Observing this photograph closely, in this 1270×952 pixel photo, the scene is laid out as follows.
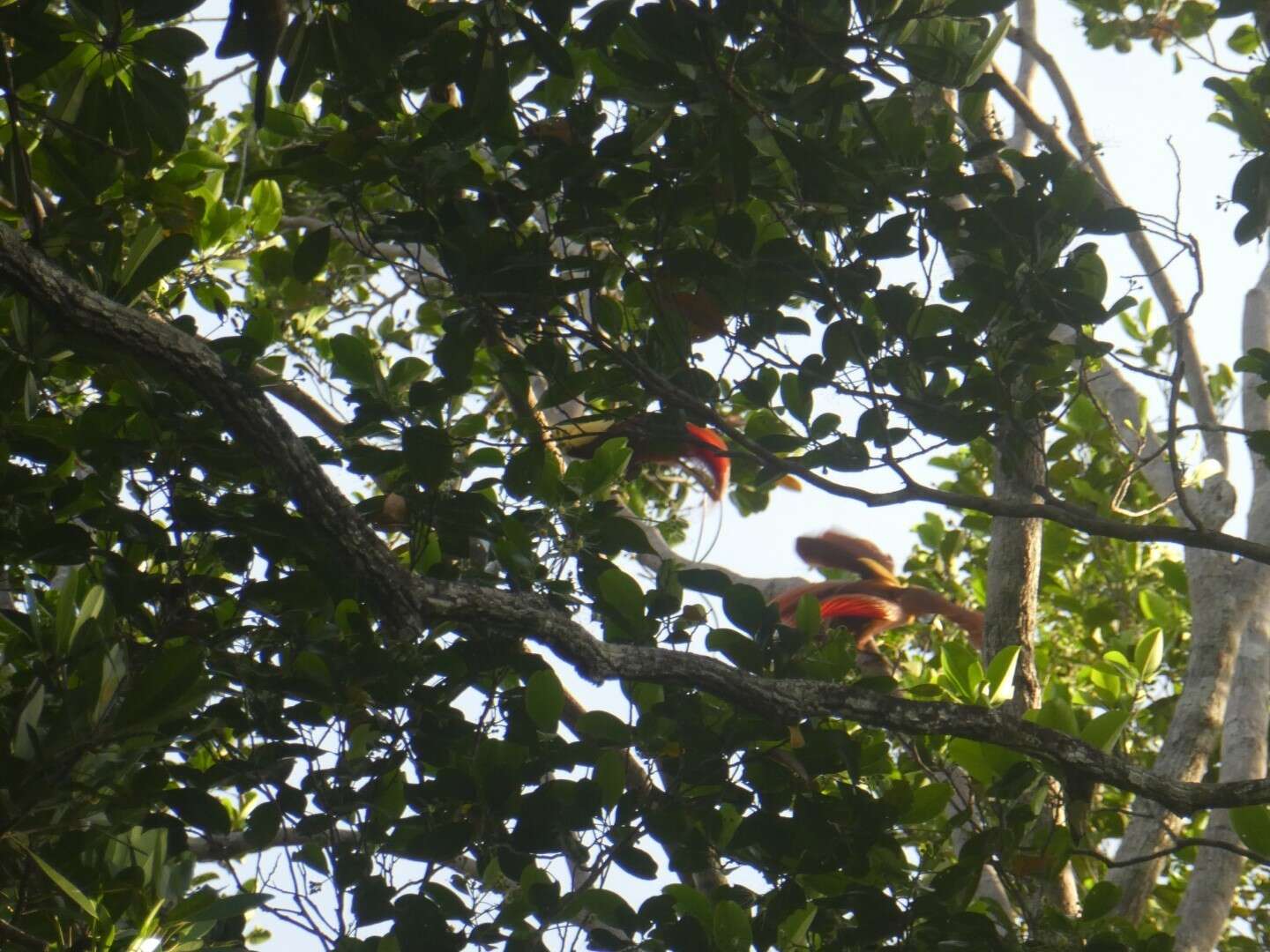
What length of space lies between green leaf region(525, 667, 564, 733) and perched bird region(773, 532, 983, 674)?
0.98 m

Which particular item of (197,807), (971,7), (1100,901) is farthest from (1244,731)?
(197,807)

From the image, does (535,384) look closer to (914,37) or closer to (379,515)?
(379,515)

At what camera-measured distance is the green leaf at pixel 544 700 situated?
1.97 metres

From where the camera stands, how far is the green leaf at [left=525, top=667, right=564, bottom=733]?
6.47 ft

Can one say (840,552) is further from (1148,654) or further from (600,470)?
(600,470)

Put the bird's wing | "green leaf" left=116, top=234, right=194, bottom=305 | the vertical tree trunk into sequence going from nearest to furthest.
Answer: "green leaf" left=116, top=234, right=194, bottom=305 → the vertical tree trunk → the bird's wing

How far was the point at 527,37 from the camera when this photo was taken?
1669 millimetres

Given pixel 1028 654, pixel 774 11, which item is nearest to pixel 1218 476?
pixel 1028 654

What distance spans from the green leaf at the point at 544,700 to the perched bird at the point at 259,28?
3.29 ft

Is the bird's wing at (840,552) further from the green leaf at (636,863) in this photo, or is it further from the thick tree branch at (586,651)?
the green leaf at (636,863)

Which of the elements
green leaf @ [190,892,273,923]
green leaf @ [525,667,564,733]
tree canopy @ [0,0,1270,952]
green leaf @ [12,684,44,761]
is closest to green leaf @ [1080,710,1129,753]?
tree canopy @ [0,0,1270,952]

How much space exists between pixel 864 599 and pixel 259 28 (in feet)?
7.15

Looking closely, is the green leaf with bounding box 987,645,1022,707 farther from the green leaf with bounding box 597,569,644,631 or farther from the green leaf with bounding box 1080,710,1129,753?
the green leaf with bounding box 597,569,644,631

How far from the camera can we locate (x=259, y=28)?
147 centimetres
